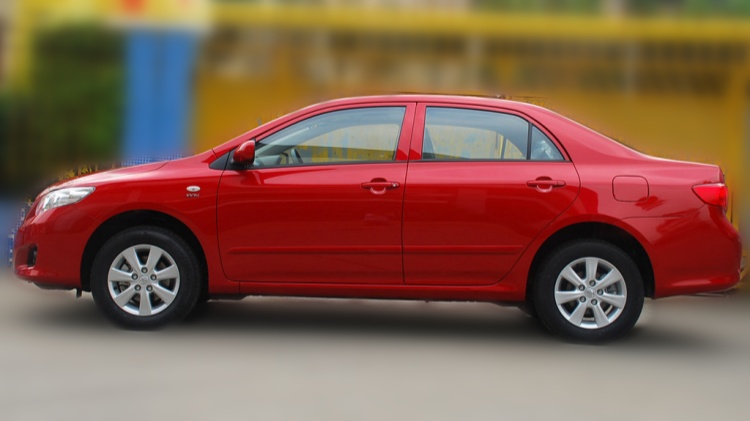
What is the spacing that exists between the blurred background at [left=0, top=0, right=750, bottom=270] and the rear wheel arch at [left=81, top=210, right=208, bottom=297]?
565cm

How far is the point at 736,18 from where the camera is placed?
1221cm

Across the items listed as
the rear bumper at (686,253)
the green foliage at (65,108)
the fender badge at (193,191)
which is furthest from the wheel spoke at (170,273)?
the green foliage at (65,108)

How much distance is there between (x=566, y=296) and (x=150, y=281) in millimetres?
2651

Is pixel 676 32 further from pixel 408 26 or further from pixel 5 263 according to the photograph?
pixel 5 263

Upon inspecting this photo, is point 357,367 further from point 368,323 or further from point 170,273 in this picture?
point 170,273

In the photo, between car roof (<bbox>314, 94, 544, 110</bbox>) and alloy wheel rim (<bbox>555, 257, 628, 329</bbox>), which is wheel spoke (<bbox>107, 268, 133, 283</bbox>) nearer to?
car roof (<bbox>314, 94, 544, 110</bbox>)

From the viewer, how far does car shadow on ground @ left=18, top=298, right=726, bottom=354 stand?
6.55 metres

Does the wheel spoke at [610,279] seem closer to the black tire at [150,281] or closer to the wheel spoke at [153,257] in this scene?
the black tire at [150,281]

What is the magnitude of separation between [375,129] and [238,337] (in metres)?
1.61

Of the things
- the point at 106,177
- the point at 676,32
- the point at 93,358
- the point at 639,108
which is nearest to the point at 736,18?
the point at 676,32

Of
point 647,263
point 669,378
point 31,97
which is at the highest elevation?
point 31,97

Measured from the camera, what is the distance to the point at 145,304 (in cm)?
643

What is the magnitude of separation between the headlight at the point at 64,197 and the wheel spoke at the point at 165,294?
2.54ft

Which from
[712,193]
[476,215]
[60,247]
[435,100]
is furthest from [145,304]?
[712,193]
